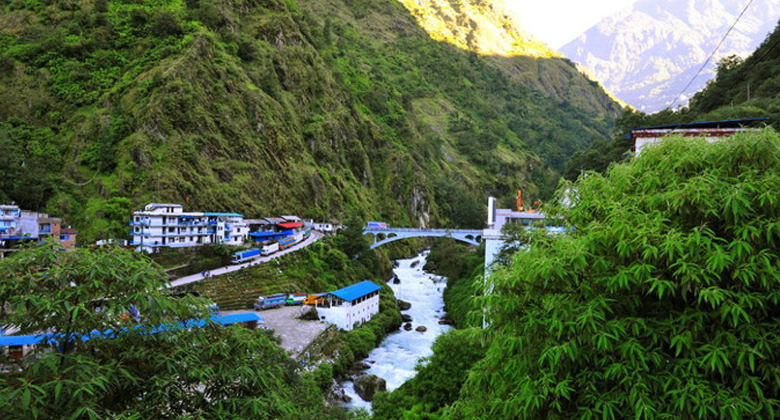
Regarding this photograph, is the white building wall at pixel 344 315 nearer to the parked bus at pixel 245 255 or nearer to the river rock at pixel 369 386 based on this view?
the river rock at pixel 369 386

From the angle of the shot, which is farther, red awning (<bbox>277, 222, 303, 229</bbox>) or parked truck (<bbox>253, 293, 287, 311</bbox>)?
red awning (<bbox>277, 222, 303, 229</bbox>)

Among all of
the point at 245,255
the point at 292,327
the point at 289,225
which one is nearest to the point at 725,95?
the point at 289,225

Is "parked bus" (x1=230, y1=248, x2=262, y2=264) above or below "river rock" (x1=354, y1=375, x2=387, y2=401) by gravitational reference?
above

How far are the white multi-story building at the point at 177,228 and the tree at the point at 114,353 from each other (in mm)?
31877

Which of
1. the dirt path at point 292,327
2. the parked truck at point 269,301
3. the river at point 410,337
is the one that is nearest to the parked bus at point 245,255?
the parked truck at point 269,301

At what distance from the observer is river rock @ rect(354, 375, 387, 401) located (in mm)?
24172

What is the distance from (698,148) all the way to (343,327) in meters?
28.8

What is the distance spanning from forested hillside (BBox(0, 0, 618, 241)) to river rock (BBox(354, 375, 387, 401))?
24.9 metres

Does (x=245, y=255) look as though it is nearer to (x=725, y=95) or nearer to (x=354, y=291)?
(x=354, y=291)

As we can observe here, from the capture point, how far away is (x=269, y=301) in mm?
33812

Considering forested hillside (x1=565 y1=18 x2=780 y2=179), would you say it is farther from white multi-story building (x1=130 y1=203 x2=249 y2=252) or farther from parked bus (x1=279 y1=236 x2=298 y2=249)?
white multi-story building (x1=130 y1=203 x2=249 y2=252)

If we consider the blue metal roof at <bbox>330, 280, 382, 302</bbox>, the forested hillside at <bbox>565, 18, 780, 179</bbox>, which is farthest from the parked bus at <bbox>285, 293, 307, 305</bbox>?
the forested hillside at <bbox>565, 18, 780, 179</bbox>

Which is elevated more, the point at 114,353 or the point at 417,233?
the point at 114,353

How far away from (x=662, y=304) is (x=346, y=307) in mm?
28403
